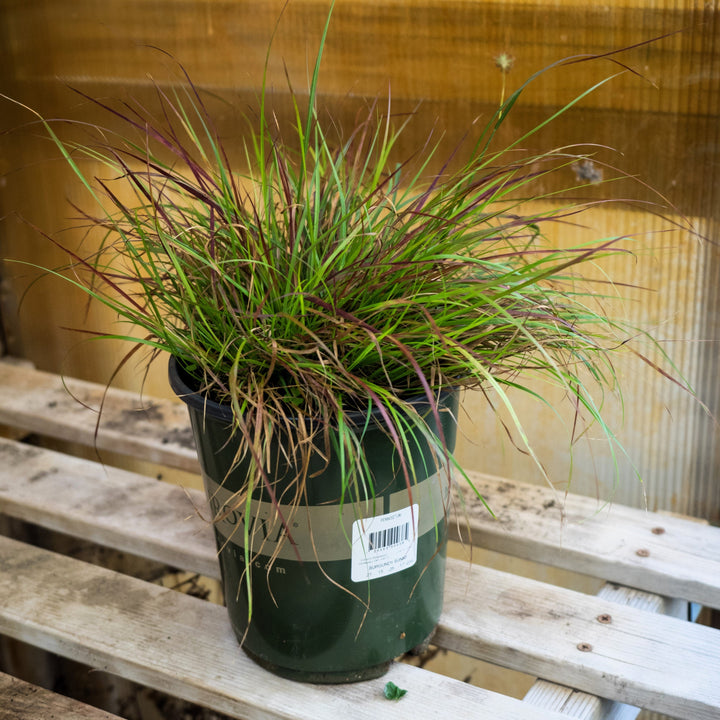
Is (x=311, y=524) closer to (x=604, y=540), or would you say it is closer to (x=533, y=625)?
(x=533, y=625)

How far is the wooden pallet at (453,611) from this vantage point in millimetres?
695

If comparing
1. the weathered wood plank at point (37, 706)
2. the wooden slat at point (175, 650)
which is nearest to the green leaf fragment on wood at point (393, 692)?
the wooden slat at point (175, 650)

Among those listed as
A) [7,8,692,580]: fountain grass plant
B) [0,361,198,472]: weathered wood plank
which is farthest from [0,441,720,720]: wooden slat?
[7,8,692,580]: fountain grass plant

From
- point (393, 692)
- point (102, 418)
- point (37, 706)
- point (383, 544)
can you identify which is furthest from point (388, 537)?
point (102, 418)

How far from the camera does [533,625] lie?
77 cm

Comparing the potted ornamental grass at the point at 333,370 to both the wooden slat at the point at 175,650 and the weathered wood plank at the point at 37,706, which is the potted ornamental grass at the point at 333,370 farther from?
the weathered wood plank at the point at 37,706

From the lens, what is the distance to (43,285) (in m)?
1.48

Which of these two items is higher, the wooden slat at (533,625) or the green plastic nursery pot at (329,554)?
the green plastic nursery pot at (329,554)

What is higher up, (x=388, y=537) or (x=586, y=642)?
(x=388, y=537)

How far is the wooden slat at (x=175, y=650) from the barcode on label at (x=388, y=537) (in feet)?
0.46

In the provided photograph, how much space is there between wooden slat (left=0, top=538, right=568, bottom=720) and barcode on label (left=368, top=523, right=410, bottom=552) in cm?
14

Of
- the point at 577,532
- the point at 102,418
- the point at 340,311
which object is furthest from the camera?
the point at 102,418

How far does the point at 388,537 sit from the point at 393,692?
143mm

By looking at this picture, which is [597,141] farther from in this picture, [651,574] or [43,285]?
[43,285]
